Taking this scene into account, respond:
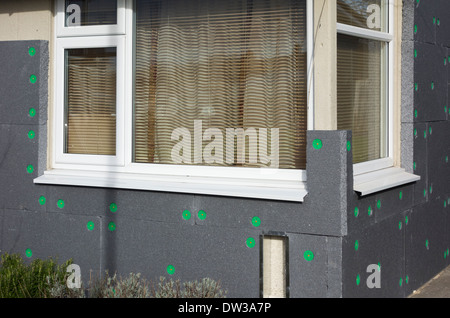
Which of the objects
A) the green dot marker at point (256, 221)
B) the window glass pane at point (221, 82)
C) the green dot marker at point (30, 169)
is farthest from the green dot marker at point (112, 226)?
the green dot marker at point (256, 221)

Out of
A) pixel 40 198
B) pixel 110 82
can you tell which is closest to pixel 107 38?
pixel 110 82

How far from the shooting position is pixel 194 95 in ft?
21.4

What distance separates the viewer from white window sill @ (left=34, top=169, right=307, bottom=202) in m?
5.94

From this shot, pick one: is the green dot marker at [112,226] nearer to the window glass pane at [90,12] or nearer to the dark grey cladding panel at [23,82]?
the dark grey cladding panel at [23,82]

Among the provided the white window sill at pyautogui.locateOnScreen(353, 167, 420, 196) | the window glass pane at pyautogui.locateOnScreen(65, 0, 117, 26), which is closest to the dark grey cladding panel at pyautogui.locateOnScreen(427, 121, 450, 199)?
the white window sill at pyautogui.locateOnScreen(353, 167, 420, 196)

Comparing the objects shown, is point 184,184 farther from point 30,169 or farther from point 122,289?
point 30,169

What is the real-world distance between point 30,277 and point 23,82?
191cm

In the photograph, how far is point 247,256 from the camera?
605 cm

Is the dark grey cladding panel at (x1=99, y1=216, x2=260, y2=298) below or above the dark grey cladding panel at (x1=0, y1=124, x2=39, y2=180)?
above

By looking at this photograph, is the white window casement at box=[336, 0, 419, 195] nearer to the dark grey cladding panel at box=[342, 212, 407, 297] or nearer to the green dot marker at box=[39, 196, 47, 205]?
the dark grey cladding panel at box=[342, 212, 407, 297]

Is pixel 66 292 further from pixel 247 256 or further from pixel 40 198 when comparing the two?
pixel 247 256

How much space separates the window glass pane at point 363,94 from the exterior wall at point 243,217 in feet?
0.92

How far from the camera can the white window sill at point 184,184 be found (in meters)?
5.94

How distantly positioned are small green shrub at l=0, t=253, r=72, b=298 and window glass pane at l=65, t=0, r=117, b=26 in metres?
2.21
